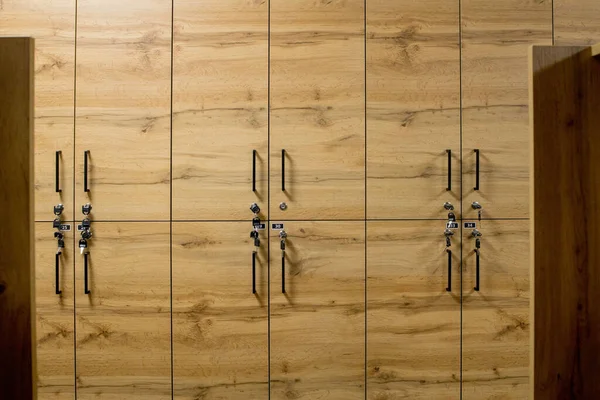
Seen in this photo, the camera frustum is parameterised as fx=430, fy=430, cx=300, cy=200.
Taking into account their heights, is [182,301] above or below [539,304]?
below

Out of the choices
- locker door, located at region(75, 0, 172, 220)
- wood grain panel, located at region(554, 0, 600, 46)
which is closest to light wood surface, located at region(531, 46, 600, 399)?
wood grain panel, located at region(554, 0, 600, 46)

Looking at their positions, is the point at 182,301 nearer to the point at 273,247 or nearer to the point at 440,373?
the point at 273,247

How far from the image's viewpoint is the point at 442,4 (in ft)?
8.97

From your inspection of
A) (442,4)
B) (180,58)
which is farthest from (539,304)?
(180,58)

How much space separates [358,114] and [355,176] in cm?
39

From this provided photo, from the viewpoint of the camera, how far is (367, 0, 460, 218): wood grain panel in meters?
2.71

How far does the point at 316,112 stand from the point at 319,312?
1.25 m

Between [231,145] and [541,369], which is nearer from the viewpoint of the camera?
[541,369]

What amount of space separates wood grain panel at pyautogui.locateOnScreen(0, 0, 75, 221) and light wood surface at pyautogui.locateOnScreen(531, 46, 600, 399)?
2.53 metres

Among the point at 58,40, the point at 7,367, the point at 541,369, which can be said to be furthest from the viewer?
the point at 58,40

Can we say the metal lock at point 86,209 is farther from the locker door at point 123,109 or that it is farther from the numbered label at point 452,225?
the numbered label at point 452,225

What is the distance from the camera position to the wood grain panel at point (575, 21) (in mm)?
2766

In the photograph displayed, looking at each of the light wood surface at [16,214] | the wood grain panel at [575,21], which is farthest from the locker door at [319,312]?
the wood grain panel at [575,21]

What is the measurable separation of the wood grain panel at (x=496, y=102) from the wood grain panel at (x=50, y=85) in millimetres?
2468
